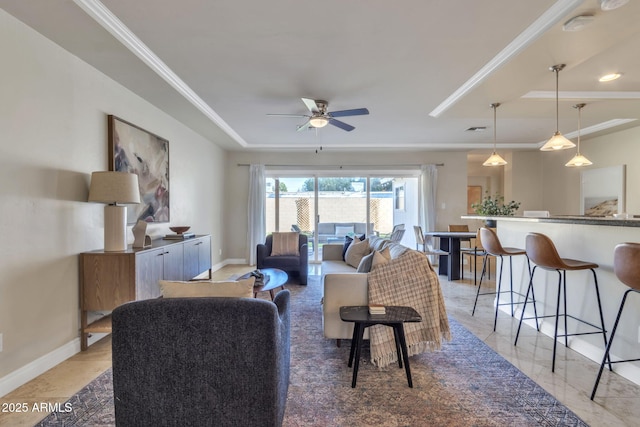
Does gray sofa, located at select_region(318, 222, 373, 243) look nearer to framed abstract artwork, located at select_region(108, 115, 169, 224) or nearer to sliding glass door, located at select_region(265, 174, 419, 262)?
sliding glass door, located at select_region(265, 174, 419, 262)

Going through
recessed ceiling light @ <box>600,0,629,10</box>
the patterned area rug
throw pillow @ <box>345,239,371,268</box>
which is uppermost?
recessed ceiling light @ <box>600,0,629,10</box>

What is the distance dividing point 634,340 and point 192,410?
9.49 ft

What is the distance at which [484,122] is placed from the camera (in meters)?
4.84

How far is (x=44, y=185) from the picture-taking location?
234 centimetres

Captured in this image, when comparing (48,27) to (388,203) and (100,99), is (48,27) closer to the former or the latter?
(100,99)

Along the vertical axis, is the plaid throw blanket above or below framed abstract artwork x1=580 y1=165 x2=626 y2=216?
below

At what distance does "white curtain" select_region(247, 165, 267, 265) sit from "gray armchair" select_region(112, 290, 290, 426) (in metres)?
5.34

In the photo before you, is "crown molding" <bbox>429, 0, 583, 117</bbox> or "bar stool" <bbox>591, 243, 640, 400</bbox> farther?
"crown molding" <bbox>429, 0, 583, 117</bbox>

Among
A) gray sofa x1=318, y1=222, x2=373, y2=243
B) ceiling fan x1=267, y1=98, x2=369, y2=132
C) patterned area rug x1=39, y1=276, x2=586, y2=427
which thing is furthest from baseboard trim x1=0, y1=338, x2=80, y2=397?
gray sofa x1=318, y1=222, x2=373, y2=243

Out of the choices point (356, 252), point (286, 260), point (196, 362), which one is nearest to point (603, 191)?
point (356, 252)

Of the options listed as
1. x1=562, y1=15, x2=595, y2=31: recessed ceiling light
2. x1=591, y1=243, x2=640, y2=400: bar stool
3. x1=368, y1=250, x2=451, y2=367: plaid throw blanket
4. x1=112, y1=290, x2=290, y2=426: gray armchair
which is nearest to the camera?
x1=112, y1=290, x2=290, y2=426: gray armchair

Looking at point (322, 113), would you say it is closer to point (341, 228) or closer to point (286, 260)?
point (286, 260)

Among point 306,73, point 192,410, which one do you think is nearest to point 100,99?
point 306,73

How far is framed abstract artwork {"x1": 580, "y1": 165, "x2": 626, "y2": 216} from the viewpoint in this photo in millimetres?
5145
